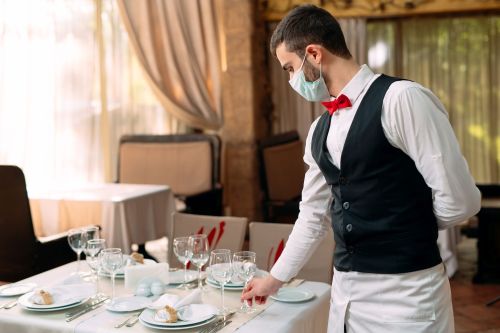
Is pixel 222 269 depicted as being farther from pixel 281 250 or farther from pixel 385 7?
pixel 385 7

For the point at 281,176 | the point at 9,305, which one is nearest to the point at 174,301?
the point at 9,305

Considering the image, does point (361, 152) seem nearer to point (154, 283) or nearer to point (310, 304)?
A: point (310, 304)

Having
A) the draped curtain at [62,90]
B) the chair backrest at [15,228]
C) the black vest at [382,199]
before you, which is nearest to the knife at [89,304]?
the black vest at [382,199]

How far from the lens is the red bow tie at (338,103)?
5.76ft

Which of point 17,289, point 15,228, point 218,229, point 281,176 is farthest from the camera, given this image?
point 281,176

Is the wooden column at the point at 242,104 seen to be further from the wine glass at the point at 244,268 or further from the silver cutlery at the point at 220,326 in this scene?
the silver cutlery at the point at 220,326

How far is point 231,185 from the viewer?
639 centimetres

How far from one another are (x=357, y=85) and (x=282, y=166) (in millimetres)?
4254

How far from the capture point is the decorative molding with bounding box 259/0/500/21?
607cm

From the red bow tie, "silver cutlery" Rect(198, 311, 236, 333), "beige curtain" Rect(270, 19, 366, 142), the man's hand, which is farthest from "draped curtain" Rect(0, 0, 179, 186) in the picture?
the red bow tie

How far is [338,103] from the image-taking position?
5.83 feet

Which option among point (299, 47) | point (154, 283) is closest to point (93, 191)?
point (154, 283)

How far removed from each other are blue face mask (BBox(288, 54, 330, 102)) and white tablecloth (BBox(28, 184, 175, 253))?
287 centimetres

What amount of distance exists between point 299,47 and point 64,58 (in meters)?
4.30
